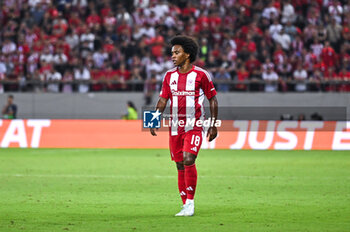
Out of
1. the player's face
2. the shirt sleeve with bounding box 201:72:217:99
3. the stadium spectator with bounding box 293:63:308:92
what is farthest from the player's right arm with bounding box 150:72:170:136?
the stadium spectator with bounding box 293:63:308:92

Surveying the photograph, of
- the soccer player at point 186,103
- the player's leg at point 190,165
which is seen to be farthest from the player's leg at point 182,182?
the player's leg at point 190,165

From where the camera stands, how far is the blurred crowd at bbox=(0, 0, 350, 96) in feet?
80.4

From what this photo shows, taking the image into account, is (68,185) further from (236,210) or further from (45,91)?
(45,91)

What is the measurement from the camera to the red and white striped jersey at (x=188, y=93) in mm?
8953

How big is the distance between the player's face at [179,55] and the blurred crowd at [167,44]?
603 inches

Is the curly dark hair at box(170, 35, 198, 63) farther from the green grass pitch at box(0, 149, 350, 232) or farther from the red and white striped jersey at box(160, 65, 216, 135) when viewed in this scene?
the green grass pitch at box(0, 149, 350, 232)

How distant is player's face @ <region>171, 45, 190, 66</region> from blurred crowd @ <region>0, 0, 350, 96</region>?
603 inches

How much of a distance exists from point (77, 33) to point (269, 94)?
8162mm

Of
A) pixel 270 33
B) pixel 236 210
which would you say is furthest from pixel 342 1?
pixel 236 210

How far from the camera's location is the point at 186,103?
9000 mm

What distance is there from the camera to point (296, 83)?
2411cm

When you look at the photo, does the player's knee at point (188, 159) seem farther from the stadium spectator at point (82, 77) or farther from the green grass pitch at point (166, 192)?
the stadium spectator at point (82, 77)

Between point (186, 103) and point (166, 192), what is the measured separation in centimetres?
296

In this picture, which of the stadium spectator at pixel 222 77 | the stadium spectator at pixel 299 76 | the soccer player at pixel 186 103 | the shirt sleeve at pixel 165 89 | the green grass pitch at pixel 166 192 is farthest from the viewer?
the stadium spectator at pixel 222 77
